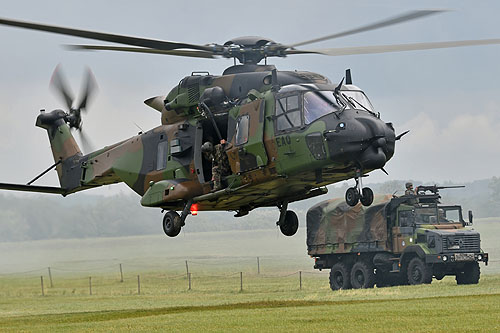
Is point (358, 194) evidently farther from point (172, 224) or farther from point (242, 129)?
point (172, 224)

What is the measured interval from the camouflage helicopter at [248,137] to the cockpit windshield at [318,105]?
0.07 feet

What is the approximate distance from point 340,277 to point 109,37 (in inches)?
741

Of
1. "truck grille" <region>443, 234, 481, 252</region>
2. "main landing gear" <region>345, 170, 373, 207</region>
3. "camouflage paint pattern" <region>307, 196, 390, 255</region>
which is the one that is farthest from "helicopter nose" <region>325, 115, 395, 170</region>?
"camouflage paint pattern" <region>307, 196, 390, 255</region>

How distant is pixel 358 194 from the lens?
19.0 metres

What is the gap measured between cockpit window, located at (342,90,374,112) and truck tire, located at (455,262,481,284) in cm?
1351

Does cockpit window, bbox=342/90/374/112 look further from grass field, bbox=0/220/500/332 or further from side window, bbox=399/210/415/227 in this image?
side window, bbox=399/210/415/227

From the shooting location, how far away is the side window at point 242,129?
2036cm

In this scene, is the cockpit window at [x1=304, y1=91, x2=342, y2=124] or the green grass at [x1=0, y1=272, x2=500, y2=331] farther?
the cockpit window at [x1=304, y1=91, x2=342, y2=124]

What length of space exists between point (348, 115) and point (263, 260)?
152ft

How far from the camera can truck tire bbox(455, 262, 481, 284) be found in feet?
104

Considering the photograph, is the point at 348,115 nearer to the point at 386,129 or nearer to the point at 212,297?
the point at 386,129

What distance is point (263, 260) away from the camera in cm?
6456

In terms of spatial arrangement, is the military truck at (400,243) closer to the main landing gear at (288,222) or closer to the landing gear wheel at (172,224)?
the main landing gear at (288,222)

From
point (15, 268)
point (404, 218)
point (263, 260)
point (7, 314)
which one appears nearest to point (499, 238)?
point (263, 260)
